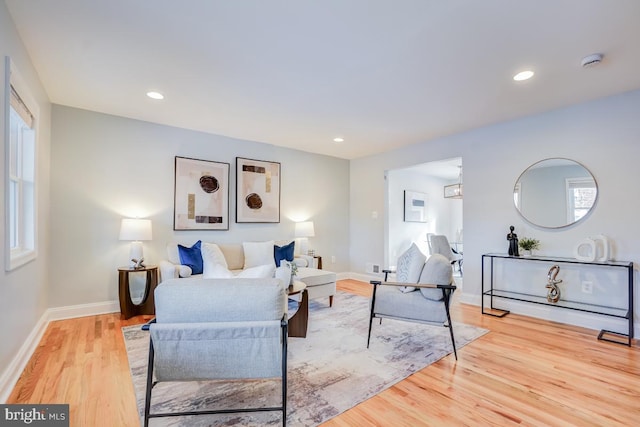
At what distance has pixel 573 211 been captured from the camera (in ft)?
11.1

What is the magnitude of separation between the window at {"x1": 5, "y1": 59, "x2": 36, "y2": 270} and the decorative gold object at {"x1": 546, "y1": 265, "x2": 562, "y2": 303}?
15.6 ft

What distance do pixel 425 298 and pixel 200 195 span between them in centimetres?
319

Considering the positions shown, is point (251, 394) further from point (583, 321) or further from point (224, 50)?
point (583, 321)

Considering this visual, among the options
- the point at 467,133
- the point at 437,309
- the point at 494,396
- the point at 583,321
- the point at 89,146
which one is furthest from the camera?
the point at 467,133

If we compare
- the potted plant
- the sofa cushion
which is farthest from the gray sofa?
the potted plant

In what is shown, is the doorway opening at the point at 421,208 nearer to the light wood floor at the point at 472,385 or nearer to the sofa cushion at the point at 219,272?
the light wood floor at the point at 472,385

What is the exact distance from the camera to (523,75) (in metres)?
2.63

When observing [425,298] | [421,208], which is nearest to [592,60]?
[425,298]

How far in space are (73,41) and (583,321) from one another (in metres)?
5.27

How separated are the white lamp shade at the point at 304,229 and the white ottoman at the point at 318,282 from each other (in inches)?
44.4

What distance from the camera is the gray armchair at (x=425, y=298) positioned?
2.52 metres

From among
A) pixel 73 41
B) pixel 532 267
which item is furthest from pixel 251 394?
pixel 532 267

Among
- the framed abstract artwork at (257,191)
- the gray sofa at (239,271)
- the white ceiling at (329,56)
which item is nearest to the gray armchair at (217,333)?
the white ceiling at (329,56)

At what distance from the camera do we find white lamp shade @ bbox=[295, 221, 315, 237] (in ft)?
16.4
